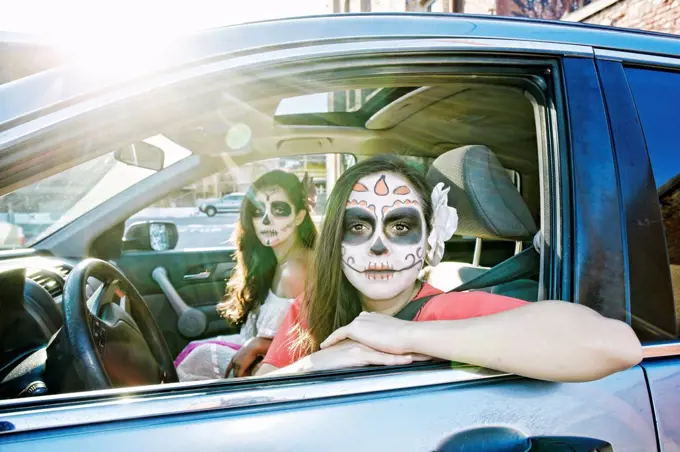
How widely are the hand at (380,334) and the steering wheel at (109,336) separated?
21.9 inches

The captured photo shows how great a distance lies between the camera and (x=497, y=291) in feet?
5.17

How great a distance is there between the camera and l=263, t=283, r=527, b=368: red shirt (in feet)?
3.79

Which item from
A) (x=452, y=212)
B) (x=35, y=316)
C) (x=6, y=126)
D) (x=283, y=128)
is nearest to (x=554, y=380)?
(x=452, y=212)

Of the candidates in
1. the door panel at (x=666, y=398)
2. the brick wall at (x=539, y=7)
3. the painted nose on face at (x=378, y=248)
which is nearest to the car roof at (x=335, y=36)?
the painted nose on face at (x=378, y=248)

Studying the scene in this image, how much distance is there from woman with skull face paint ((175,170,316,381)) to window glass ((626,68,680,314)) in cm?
143

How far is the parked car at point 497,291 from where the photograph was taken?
869 mm

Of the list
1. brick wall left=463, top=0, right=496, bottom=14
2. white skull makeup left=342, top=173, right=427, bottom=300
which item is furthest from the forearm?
brick wall left=463, top=0, right=496, bottom=14

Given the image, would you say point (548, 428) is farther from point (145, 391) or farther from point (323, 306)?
point (145, 391)

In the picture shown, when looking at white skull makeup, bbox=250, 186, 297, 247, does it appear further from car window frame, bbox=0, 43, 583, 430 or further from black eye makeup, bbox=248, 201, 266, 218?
car window frame, bbox=0, 43, 583, 430

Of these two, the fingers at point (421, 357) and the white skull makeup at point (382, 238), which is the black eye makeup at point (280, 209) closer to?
the white skull makeup at point (382, 238)

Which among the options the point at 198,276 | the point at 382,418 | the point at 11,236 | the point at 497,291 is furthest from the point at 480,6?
the point at 382,418

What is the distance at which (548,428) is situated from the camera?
0.96 m

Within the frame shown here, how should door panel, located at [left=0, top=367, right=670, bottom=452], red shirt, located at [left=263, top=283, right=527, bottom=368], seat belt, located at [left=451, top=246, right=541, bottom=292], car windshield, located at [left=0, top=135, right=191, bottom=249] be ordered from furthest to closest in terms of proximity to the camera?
1. car windshield, located at [left=0, top=135, right=191, bottom=249]
2. seat belt, located at [left=451, top=246, right=541, bottom=292]
3. red shirt, located at [left=263, top=283, right=527, bottom=368]
4. door panel, located at [left=0, top=367, right=670, bottom=452]

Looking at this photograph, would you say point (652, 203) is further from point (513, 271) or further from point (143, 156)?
point (143, 156)
